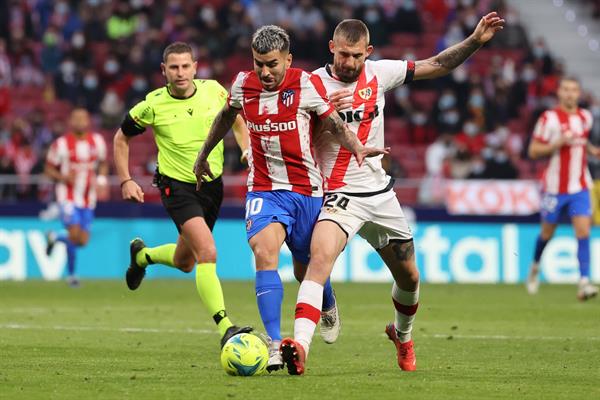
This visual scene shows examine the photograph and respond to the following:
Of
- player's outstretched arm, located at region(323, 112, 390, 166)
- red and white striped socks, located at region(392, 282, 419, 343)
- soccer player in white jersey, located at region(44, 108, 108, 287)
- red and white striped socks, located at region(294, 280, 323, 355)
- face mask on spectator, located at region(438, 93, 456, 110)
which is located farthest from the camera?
face mask on spectator, located at region(438, 93, 456, 110)

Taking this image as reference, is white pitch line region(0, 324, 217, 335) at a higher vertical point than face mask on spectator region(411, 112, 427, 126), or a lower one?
lower

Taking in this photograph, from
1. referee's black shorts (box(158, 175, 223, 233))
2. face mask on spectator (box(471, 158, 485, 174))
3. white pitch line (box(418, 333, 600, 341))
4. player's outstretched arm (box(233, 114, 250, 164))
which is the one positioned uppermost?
player's outstretched arm (box(233, 114, 250, 164))

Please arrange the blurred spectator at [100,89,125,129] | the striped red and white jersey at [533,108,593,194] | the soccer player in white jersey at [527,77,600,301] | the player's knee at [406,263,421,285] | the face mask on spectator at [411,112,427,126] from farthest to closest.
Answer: the face mask on spectator at [411,112,427,126]
the blurred spectator at [100,89,125,129]
the striped red and white jersey at [533,108,593,194]
the soccer player in white jersey at [527,77,600,301]
the player's knee at [406,263,421,285]

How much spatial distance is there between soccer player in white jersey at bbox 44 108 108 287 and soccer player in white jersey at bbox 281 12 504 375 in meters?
10.7

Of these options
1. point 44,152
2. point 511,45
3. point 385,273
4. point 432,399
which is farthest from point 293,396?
point 511,45

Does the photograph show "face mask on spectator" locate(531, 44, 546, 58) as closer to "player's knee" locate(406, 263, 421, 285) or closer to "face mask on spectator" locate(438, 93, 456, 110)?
"face mask on spectator" locate(438, 93, 456, 110)

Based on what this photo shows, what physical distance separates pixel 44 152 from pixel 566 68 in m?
13.7

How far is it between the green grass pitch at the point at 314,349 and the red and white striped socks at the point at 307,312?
28 centimetres

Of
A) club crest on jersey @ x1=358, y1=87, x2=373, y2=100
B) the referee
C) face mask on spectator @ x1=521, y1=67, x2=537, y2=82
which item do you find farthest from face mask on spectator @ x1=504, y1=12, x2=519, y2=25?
club crest on jersey @ x1=358, y1=87, x2=373, y2=100

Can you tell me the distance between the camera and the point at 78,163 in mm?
19750

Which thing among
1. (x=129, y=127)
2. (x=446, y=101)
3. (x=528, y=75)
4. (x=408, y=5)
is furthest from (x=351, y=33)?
(x=408, y=5)

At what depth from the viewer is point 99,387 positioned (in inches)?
310

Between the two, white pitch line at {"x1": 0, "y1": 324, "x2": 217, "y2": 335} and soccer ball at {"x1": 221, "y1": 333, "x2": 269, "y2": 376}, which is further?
white pitch line at {"x1": 0, "y1": 324, "x2": 217, "y2": 335}

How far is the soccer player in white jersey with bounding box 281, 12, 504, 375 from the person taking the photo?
8.68 m
